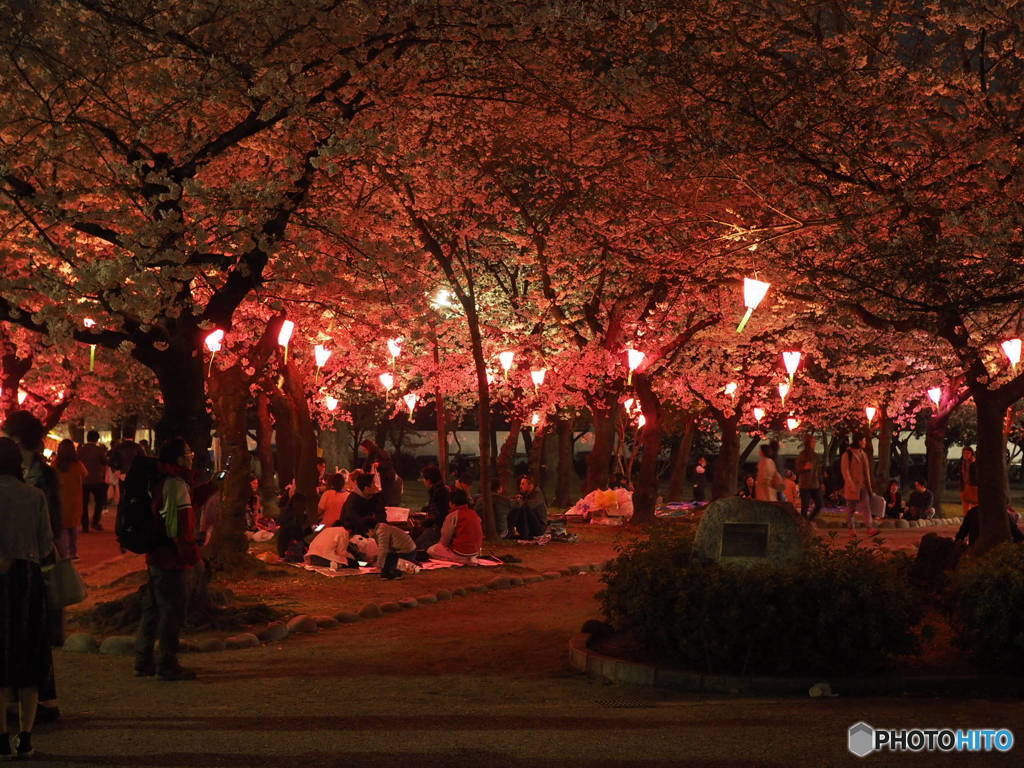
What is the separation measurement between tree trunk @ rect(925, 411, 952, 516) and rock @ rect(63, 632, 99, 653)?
2496 centimetres

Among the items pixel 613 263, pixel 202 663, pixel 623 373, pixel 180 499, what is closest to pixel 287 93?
pixel 180 499

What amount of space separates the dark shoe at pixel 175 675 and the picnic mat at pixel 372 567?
6611 millimetres

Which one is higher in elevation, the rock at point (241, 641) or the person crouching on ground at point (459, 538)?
the person crouching on ground at point (459, 538)

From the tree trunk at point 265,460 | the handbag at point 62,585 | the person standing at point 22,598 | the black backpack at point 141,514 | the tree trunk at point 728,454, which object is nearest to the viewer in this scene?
the person standing at point 22,598

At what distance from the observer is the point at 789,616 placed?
8656mm

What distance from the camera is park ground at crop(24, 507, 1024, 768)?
6.43 meters

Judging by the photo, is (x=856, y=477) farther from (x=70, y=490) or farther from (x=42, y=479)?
(x=42, y=479)

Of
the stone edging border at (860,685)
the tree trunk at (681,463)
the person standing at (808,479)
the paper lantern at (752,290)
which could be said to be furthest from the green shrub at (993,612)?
the tree trunk at (681,463)

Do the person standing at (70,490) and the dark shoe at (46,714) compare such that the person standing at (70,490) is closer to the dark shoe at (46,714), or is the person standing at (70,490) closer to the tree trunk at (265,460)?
the dark shoe at (46,714)

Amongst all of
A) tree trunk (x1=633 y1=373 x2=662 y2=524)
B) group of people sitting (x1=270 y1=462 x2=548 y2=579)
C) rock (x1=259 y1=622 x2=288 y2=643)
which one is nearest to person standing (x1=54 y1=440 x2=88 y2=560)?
group of people sitting (x1=270 y1=462 x2=548 y2=579)

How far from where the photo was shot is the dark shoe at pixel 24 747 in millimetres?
6426

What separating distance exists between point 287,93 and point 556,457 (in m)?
33.6

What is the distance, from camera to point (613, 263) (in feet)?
76.7

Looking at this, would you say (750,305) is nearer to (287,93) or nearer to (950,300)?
(950,300)
